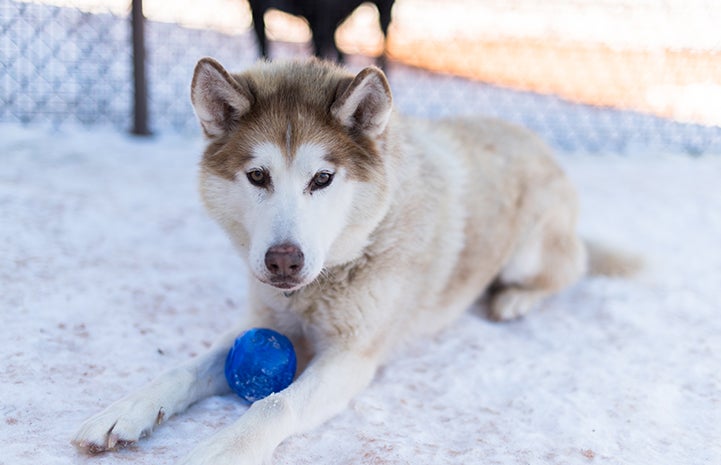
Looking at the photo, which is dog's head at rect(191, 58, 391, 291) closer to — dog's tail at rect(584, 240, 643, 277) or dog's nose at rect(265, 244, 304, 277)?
dog's nose at rect(265, 244, 304, 277)

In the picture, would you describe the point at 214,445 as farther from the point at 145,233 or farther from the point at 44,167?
the point at 44,167

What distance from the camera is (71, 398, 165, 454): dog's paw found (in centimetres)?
169

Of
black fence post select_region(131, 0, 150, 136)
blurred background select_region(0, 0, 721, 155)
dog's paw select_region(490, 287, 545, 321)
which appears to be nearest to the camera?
dog's paw select_region(490, 287, 545, 321)

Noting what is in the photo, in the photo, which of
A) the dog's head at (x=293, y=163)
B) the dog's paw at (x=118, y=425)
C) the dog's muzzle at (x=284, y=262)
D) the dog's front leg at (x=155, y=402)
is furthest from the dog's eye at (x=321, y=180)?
the dog's paw at (x=118, y=425)

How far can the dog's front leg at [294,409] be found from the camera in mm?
1675

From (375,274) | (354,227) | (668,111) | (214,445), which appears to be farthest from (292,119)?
(668,111)

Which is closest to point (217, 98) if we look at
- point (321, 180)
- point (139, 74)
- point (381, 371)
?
point (321, 180)

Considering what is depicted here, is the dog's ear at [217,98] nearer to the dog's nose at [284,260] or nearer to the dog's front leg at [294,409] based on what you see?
the dog's nose at [284,260]

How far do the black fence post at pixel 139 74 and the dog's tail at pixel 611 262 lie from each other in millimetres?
3911

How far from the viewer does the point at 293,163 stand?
6.40ft

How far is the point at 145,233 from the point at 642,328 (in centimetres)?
272

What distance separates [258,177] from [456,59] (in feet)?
19.2

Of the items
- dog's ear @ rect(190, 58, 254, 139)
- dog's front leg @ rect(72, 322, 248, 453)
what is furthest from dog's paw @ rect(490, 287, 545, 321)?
dog's ear @ rect(190, 58, 254, 139)

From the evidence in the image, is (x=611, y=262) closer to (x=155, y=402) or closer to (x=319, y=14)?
(x=155, y=402)
